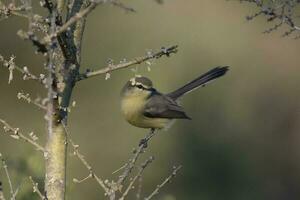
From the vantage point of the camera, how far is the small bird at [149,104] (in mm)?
6105

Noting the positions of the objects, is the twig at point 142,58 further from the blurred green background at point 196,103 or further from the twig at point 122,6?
the blurred green background at point 196,103

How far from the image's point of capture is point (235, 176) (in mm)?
11531

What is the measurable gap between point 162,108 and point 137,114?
26cm

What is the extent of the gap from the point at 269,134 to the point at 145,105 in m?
7.27

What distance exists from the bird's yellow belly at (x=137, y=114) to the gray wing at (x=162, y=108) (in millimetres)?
39

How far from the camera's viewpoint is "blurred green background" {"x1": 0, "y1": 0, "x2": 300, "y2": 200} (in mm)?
11359

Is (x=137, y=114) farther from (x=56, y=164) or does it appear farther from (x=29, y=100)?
(x=29, y=100)

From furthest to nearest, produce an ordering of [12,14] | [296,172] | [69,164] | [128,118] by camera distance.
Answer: [296,172], [69,164], [128,118], [12,14]

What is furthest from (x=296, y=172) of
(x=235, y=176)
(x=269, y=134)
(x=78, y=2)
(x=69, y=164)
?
(x=78, y=2)

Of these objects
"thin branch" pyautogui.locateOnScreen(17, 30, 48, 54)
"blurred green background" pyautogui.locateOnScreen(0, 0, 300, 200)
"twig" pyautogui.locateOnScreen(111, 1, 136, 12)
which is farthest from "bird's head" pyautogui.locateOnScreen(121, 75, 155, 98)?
"blurred green background" pyautogui.locateOnScreen(0, 0, 300, 200)

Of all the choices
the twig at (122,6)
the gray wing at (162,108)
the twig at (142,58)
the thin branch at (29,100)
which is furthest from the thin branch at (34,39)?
the gray wing at (162,108)

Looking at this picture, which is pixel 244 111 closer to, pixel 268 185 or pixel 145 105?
pixel 268 185

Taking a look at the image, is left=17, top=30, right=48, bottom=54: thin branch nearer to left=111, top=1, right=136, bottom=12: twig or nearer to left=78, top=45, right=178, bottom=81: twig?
left=111, top=1, right=136, bottom=12: twig

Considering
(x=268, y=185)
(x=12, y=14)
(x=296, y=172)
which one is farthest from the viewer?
(x=296, y=172)
